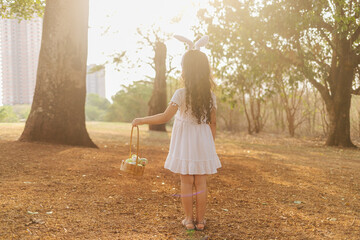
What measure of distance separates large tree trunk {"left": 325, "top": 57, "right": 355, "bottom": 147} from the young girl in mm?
10822

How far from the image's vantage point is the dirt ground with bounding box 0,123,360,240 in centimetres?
324

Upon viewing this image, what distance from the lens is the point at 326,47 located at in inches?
550

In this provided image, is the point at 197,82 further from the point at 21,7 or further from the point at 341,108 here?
the point at 341,108

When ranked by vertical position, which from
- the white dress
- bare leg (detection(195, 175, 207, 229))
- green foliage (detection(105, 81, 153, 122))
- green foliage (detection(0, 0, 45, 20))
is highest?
green foliage (detection(0, 0, 45, 20))

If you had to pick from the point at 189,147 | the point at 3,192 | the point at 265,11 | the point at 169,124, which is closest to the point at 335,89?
the point at 265,11

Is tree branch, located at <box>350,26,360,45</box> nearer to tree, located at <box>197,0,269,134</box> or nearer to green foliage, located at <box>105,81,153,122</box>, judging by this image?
tree, located at <box>197,0,269,134</box>

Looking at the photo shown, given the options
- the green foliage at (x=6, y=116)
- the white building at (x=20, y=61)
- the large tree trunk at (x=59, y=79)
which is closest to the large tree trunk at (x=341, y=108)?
the large tree trunk at (x=59, y=79)

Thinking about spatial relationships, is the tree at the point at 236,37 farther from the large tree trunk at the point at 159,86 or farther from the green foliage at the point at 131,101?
the green foliage at the point at 131,101

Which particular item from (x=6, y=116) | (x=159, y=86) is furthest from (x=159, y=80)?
(x=6, y=116)

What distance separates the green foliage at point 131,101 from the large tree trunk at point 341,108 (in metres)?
24.8

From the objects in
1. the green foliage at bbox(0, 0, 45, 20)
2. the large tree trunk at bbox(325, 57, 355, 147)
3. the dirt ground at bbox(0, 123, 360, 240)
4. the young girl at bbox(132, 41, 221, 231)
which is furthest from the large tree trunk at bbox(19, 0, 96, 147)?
the large tree trunk at bbox(325, 57, 355, 147)

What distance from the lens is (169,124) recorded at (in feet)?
97.8

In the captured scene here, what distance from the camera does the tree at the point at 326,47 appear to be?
33.2 feet

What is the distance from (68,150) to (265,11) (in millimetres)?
7573
